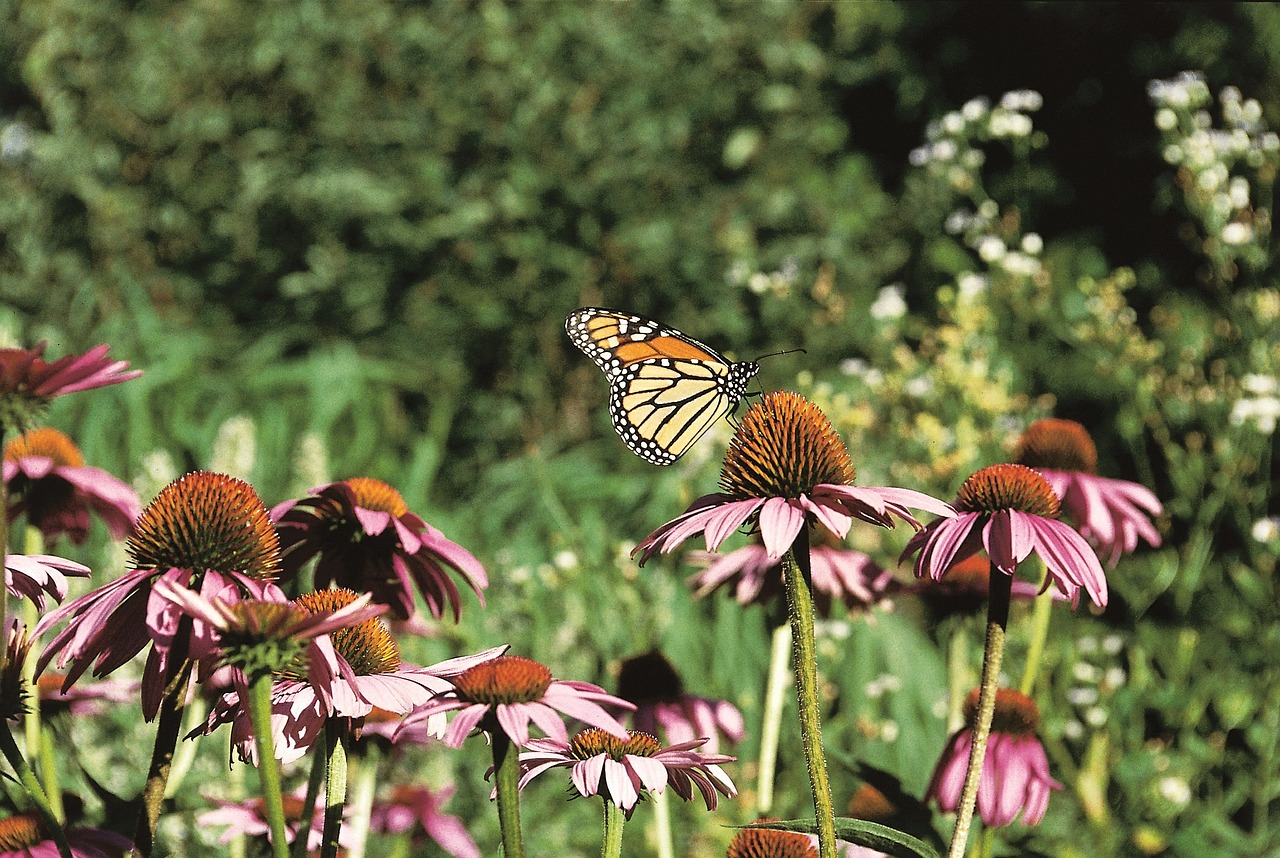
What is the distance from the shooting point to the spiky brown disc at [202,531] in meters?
1.20

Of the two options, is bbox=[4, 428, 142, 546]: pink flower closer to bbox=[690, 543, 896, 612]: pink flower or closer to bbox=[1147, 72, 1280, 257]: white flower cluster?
bbox=[690, 543, 896, 612]: pink flower

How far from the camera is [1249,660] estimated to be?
3.74 metres

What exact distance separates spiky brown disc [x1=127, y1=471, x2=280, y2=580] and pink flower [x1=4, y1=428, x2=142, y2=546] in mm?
791

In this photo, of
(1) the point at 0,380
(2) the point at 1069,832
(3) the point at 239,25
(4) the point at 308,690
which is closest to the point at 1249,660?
(2) the point at 1069,832

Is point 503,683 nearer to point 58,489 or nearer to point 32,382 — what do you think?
point 32,382

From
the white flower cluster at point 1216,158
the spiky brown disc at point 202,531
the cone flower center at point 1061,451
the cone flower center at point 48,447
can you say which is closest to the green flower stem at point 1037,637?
the cone flower center at point 1061,451

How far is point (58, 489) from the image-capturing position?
2051mm

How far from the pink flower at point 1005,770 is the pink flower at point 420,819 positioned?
0.74 m

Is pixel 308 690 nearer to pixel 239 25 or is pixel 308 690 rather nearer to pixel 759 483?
pixel 759 483

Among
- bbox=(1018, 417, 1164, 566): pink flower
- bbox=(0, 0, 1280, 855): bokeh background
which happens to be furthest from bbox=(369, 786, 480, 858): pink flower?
bbox=(0, 0, 1280, 855): bokeh background

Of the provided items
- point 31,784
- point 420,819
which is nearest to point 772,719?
point 420,819

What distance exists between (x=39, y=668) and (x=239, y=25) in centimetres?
578

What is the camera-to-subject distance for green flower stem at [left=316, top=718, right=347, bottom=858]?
1122 mm

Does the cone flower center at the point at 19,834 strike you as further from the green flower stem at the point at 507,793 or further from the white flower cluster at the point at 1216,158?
the white flower cluster at the point at 1216,158
